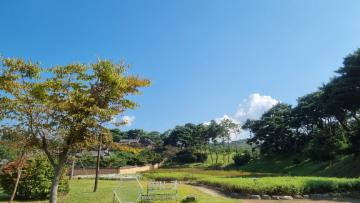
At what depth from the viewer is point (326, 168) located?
45.1 meters

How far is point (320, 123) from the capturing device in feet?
211

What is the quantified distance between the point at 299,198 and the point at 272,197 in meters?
1.74

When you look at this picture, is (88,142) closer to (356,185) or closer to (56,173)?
(56,173)

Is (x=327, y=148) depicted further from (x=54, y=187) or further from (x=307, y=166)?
(x=54, y=187)

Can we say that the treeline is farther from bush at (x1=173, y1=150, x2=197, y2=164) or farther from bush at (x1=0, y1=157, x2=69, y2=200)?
bush at (x1=0, y1=157, x2=69, y2=200)

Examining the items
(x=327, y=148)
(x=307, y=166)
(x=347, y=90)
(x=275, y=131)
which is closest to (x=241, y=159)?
(x=275, y=131)

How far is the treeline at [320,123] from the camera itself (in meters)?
38.9

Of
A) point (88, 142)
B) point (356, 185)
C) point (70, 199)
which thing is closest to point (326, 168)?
point (356, 185)

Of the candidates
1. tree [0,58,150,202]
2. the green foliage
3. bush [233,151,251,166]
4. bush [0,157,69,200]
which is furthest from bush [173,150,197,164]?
tree [0,58,150,202]

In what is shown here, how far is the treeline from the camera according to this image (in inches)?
1532

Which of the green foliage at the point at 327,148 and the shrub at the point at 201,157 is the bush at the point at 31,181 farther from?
the shrub at the point at 201,157

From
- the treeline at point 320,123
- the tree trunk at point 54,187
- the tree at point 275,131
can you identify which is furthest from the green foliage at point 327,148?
the tree trunk at point 54,187

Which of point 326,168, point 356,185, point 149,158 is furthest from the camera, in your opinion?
point 149,158

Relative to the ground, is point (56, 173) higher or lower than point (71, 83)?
lower
